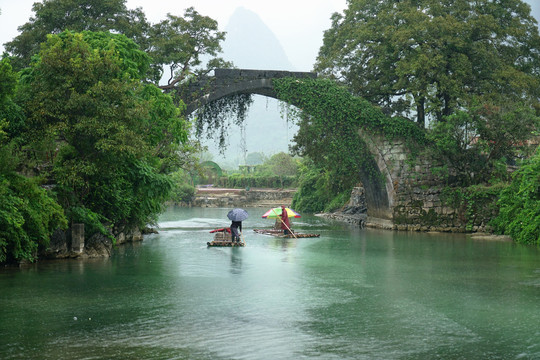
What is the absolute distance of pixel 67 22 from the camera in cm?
2467

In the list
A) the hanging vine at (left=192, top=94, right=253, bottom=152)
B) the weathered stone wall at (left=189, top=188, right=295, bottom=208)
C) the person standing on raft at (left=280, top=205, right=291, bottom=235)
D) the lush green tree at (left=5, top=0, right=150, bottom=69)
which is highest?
the lush green tree at (left=5, top=0, right=150, bottom=69)

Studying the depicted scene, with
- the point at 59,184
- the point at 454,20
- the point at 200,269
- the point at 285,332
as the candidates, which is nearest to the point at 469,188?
the point at 454,20

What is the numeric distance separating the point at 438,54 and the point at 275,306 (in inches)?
657

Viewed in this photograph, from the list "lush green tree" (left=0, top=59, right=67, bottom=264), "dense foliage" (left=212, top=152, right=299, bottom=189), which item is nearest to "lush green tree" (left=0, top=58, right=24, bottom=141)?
"lush green tree" (left=0, top=59, right=67, bottom=264)

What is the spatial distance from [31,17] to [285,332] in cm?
2107

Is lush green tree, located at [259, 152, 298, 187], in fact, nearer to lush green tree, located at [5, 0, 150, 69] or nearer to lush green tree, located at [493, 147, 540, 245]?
lush green tree, located at [5, 0, 150, 69]

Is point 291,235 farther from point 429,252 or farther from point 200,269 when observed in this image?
point 200,269

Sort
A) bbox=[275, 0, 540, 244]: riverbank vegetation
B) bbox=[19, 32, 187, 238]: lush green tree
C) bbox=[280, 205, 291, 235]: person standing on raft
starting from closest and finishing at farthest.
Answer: bbox=[19, 32, 187, 238]: lush green tree < bbox=[280, 205, 291, 235]: person standing on raft < bbox=[275, 0, 540, 244]: riverbank vegetation

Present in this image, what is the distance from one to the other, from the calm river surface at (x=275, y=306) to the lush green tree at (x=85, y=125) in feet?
6.50

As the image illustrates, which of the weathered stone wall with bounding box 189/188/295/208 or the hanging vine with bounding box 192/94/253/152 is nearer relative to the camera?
the hanging vine with bounding box 192/94/253/152

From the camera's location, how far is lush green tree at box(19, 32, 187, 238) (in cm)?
1535

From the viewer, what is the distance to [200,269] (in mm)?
15227

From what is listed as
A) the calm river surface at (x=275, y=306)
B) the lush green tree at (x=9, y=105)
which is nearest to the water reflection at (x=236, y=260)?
the calm river surface at (x=275, y=306)

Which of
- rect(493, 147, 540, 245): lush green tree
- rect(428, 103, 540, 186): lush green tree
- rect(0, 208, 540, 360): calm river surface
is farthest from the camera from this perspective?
rect(428, 103, 540, 186): lush green tree
